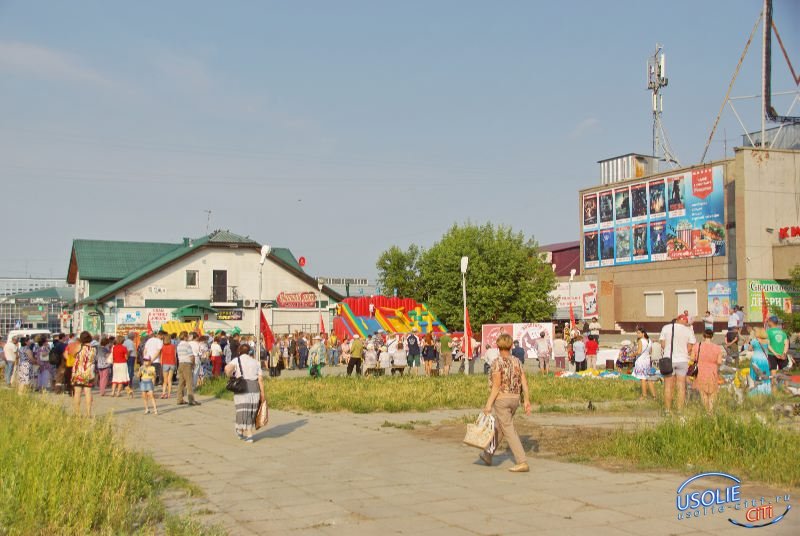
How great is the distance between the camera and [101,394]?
21797 mm

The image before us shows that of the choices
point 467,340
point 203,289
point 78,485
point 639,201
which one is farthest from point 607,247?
point 78,485

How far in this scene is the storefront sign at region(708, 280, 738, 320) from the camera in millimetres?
51469

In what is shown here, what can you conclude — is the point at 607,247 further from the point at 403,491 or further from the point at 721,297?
the point at 403,491

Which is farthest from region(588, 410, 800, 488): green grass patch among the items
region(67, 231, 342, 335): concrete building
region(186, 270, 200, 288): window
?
region(186, 270, 200, 288): window

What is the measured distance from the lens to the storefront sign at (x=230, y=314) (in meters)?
55.9

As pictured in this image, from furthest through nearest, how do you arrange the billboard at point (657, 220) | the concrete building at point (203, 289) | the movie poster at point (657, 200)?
the movie poster at point (657, 200)
the concrete building at point (203, 289)
the billboard at point (657, 220)

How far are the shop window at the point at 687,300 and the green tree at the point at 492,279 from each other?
1009 cm

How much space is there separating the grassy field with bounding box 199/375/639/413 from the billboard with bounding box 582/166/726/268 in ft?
108

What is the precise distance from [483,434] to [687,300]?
48.8 m

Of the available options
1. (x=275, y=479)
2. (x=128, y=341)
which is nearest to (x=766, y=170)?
(x=128, y=341)

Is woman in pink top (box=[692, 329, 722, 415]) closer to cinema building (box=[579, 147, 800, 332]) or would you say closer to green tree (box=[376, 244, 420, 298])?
cinema building (box=[579, 147, 800, 332])

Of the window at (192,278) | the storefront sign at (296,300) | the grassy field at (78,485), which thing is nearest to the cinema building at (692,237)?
the storefront sign at (296,300)

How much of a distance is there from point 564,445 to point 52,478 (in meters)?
6.86

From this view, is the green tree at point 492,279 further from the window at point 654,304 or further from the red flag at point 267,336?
the red flag at point 267,336
